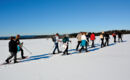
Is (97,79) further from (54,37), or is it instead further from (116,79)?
(54,37)

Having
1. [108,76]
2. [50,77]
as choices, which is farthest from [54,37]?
[108,76]

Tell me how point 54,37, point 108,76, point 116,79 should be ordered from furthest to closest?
point 54,37 < point 108,76 < point 116,79

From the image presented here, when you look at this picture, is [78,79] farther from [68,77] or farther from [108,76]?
[108,76]

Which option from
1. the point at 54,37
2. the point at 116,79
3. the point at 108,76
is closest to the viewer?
the point at 116,79

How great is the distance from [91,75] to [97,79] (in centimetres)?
37

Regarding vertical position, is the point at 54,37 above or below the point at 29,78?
above

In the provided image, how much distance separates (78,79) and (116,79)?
1220 millimetres

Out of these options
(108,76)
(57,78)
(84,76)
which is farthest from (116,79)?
(57,78)

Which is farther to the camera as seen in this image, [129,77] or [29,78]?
[29,78]

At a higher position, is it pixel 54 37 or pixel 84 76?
pixel 54 37

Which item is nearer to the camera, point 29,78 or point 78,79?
point 78,79

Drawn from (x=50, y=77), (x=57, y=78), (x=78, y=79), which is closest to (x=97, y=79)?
(x=78, y=79)

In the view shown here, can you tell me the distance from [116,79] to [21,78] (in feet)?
10.8

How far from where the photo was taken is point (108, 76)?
394 centimetres
